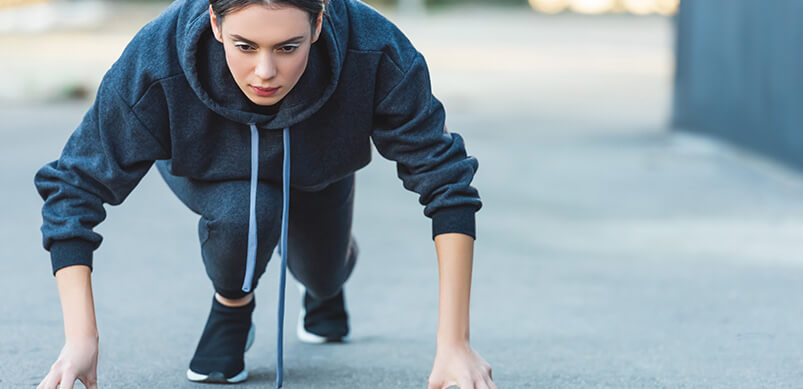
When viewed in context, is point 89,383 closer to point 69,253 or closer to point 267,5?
point 69,253

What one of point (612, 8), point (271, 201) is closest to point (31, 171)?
point (271, 201)

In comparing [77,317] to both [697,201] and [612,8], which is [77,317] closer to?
[697,201]

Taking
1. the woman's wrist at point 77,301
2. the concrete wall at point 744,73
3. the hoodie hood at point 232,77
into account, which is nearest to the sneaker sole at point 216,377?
the woman's wrist at point 77,301

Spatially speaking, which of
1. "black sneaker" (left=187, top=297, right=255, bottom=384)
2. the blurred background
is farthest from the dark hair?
the blurred background

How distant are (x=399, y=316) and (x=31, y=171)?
339 cm

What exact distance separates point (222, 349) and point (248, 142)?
1.79 ft

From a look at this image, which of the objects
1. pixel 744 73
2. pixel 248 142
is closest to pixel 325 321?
pixel 248 142

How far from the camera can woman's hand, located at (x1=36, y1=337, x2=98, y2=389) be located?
1942 millimetres

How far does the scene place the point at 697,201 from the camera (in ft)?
17.8

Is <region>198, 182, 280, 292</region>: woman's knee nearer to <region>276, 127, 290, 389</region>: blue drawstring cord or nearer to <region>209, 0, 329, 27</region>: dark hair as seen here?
<region>276, 127, 290, 389</region>: blue drawstring cord

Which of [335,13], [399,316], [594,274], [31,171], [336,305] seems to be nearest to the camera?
[335,13]

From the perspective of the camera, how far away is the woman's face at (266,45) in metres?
2.01

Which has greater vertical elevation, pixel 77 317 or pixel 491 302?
pixel 77 317

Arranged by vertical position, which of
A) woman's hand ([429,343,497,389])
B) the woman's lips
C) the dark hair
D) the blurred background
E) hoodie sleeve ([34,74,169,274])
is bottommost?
the blurred background
